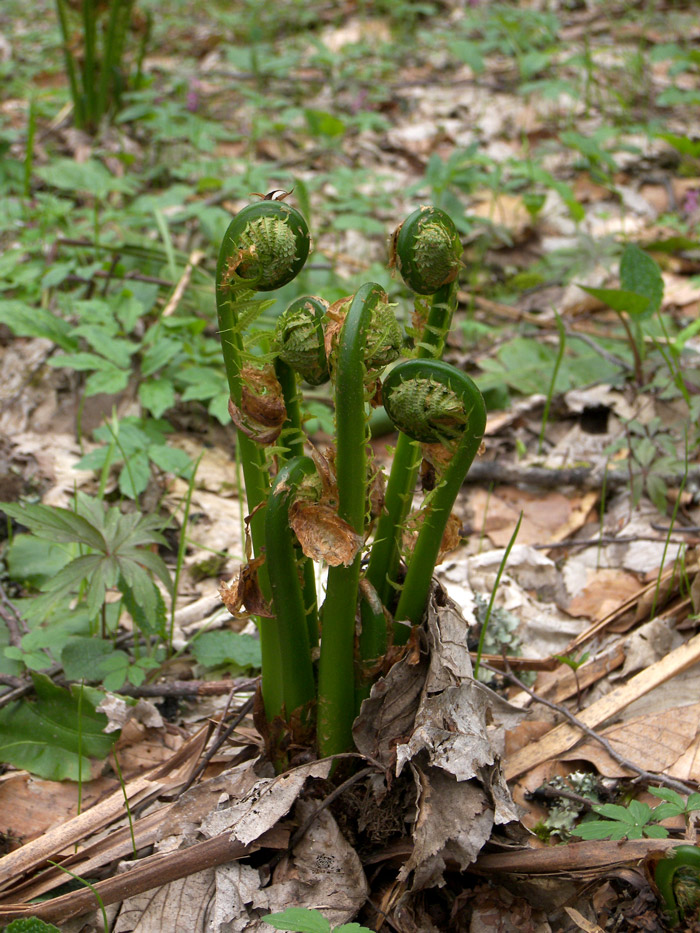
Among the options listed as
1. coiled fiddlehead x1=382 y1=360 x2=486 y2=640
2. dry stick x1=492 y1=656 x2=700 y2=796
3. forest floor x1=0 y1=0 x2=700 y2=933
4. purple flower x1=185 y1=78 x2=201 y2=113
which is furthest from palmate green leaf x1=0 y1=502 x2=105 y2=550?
purple flower x1=185 y1=78 x2=201 y2=113

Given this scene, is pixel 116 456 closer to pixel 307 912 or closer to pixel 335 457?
pixel 335 457

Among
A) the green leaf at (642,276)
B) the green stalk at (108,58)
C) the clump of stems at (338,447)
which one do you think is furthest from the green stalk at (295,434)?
the green stalk at (108,58)

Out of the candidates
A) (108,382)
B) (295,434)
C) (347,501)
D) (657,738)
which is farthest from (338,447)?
(108,382)

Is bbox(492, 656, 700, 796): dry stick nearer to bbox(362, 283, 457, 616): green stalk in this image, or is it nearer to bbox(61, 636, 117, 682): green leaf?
bbox(362, 283, 457, 616): green stalk

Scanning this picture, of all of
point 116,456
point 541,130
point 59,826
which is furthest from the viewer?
point 541,130

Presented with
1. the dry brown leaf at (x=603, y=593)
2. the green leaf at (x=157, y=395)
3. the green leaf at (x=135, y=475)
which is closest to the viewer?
the dry brown leaf at (x=603, y=593)

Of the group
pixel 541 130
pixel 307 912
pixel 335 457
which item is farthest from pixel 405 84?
pixel 307 912

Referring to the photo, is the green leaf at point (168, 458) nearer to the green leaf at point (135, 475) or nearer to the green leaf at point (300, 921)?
the green leaf at point (135, 475)
